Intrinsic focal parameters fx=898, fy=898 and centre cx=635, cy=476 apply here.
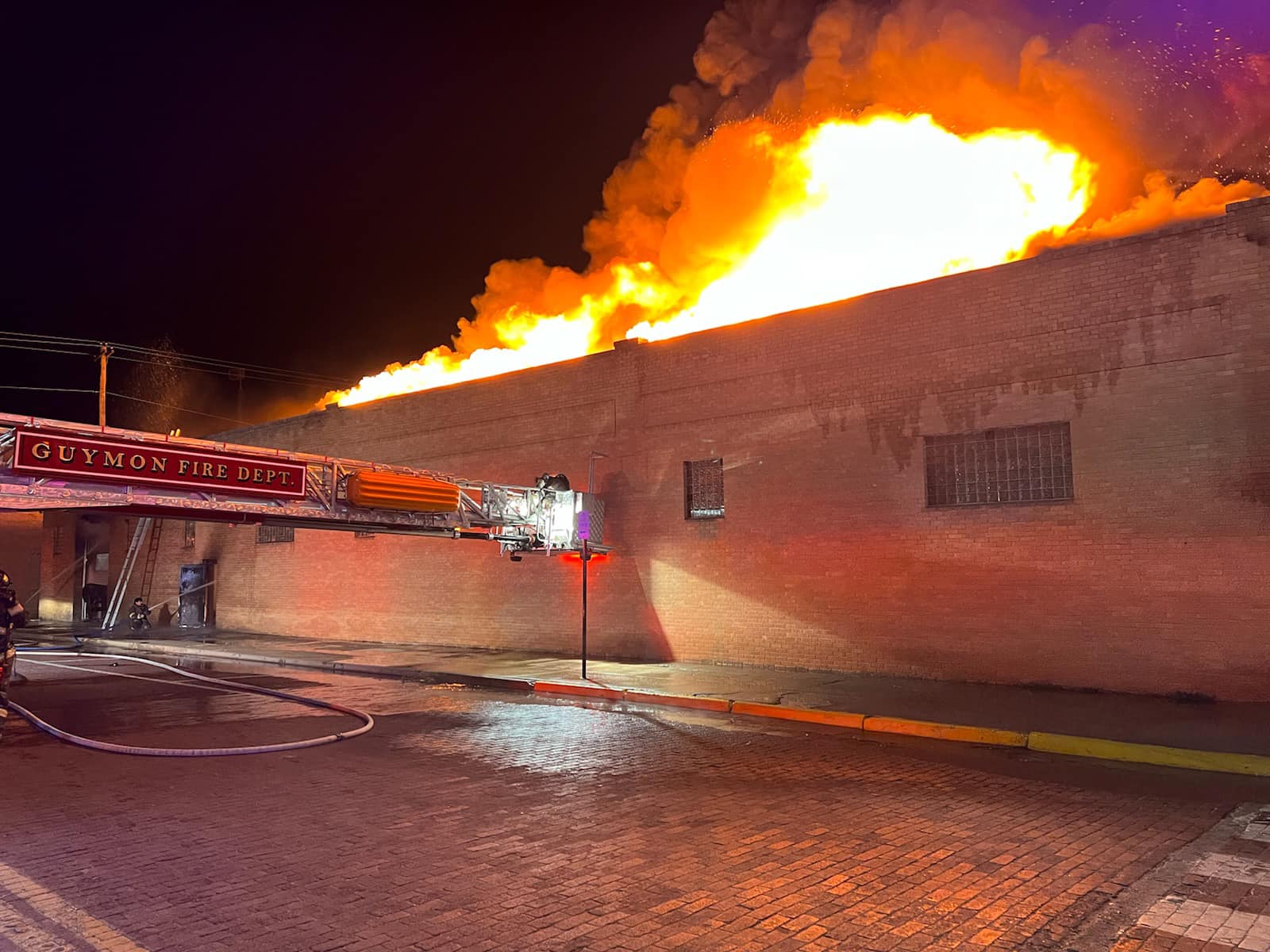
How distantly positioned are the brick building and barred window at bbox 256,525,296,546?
20.0 feet

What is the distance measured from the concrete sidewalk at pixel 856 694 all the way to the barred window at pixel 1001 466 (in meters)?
2.61

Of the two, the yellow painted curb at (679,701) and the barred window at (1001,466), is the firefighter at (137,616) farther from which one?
the barred window at (1001,466)

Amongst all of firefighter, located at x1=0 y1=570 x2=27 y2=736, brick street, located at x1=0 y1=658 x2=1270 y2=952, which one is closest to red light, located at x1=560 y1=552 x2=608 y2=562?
brick street, located at x1=0 y1=658 x2=1270 y2=952

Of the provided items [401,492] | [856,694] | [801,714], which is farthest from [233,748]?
[856,694]

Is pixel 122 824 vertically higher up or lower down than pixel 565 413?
lower down

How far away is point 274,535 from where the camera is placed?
23.3 metres

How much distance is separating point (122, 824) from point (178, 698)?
23.1 ft

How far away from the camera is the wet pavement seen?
9.12m

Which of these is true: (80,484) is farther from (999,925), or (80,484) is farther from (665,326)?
(665,326)

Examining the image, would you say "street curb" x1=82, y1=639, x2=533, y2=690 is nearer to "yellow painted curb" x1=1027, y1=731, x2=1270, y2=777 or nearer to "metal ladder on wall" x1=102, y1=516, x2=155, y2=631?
"metal ladder on wall" x1=102, y1=516, x2=155, y2=631

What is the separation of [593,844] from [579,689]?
24.4 feet

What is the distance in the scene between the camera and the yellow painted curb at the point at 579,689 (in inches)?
493

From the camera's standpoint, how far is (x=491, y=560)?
60.3ft

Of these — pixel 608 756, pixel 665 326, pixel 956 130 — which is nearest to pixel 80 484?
pixel 608 756
